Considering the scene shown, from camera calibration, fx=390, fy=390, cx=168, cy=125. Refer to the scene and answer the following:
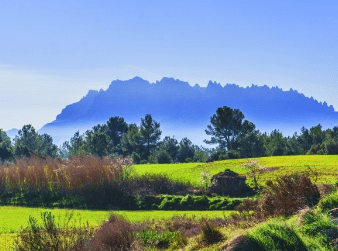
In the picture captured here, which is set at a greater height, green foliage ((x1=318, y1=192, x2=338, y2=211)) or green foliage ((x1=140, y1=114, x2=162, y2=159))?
green foliage ((x1=140, y1=114, x2=162, y2=159))

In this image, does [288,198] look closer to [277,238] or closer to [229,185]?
[277,238]

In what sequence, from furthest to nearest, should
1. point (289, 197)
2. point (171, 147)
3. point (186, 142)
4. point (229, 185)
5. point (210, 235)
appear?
1. point (186, 142)
2. point (171, 147)
3. point (229, 185)
4. point (289, 197)
5. point (210, 235)

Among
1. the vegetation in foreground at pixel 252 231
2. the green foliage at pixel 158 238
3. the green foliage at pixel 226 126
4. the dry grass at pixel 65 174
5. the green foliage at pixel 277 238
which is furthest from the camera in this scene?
the green foliage at pixel 226 126

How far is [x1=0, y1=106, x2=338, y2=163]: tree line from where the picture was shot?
7894 centimetres

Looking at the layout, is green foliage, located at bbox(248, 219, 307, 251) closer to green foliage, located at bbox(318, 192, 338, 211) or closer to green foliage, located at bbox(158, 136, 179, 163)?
green foliage, located at bbox(318, 192, 338, 211)

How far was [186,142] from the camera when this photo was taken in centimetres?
10000

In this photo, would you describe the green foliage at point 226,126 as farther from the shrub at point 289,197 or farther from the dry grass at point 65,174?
the shrub at point 289,197

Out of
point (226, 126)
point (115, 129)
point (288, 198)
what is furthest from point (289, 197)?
point (115, 129)

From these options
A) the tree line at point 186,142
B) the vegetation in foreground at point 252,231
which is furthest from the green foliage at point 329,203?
the tree line at point 186,142

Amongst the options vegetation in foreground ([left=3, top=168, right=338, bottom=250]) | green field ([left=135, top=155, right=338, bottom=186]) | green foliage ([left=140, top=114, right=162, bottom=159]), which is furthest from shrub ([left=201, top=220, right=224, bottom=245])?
green foliage ([left=140, top=114, right=162, bottom=159])

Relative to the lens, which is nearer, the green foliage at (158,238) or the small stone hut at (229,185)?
the green foliage at (158,238)

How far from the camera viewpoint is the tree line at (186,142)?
78938 millimetres

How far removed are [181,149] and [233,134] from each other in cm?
1333

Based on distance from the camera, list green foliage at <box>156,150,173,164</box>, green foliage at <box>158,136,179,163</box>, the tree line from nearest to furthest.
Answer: the tree line, green foliage at <box>156,150,173,164</box>, green foliage at <box>158,136,179,163</box>
